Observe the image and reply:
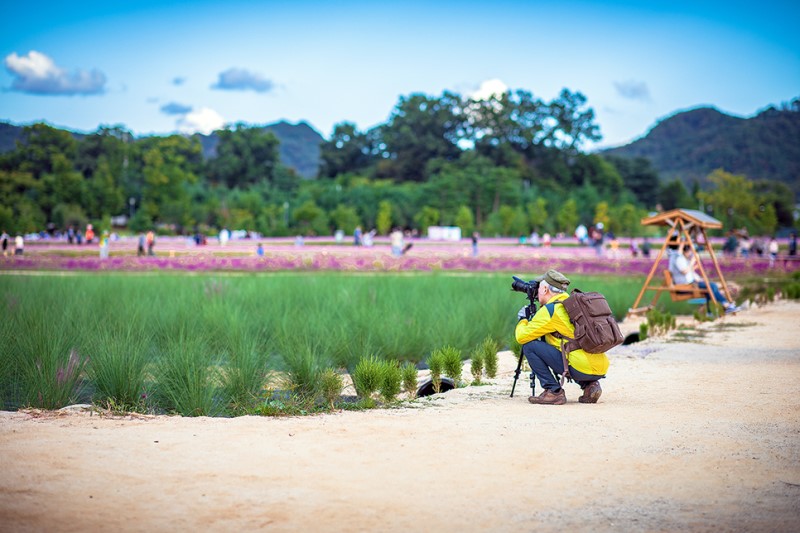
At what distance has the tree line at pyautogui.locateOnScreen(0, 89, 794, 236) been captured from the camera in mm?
74625

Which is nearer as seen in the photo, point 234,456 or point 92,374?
point 234,456

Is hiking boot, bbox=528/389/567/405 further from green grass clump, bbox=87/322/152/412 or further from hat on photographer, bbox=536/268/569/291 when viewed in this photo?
green grass clump, bbox=87/322/152/412

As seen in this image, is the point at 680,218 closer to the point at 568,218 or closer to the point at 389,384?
the point at 389,384

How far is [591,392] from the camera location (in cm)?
788

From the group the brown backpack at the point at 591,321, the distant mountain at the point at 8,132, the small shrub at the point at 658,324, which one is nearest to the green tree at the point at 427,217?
the distant mountain at the point at 8,132

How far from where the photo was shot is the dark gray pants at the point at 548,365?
7680 millimetres

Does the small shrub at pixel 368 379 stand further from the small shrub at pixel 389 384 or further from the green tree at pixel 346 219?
the green tree at pixel 346 219

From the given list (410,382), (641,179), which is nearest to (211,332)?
(410,382)

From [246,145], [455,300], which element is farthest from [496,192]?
[455,300]

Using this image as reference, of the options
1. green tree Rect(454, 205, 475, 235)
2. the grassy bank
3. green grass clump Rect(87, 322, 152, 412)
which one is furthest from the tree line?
green grass clump Rect(87, 322, 152, 412)

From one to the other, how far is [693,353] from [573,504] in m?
7.21

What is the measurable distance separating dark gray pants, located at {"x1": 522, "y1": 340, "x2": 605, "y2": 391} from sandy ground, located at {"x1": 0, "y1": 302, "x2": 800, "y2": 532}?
Result: 0.25 metres

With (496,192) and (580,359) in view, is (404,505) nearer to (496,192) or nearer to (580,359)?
(580,359)

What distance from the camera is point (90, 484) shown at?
16.7ft
